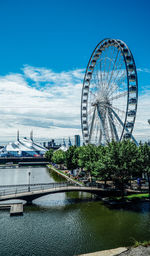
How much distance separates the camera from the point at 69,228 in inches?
932

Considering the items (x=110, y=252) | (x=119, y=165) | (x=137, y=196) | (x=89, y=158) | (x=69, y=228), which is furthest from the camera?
(x=89, y=158)

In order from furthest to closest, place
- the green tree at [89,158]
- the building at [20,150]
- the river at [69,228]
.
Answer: the building at [20,150] → the green tree at [89,158] → the river at [69,228]

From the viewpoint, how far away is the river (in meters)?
19.2

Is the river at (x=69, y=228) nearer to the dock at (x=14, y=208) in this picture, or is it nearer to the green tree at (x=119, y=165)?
the dock at (x=14, y=208)

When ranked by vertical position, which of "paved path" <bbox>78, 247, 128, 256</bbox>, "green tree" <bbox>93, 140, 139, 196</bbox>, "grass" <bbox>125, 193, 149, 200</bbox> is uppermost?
"green tree" <bbox>93, 140, 139, 196</bbox>

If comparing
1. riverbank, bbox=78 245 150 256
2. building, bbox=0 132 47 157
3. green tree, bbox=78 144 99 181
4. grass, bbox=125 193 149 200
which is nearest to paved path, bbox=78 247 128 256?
riverbank, bbox=78 245 150 256

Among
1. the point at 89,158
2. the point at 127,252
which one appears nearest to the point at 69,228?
the point at 127,252

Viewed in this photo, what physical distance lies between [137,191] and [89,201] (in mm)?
8888

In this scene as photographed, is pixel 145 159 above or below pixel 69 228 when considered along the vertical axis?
above

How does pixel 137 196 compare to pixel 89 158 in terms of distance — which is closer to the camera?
pixel 137 196

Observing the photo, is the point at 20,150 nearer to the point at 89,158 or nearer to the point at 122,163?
the point at 89,158

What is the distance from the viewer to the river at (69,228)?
19.2 meters

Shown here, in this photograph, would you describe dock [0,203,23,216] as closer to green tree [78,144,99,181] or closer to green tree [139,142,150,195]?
green tree [78,144,99,181]

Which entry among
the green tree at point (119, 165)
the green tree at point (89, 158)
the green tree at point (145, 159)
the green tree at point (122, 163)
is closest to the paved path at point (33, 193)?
the green tree at point (119, 165)
